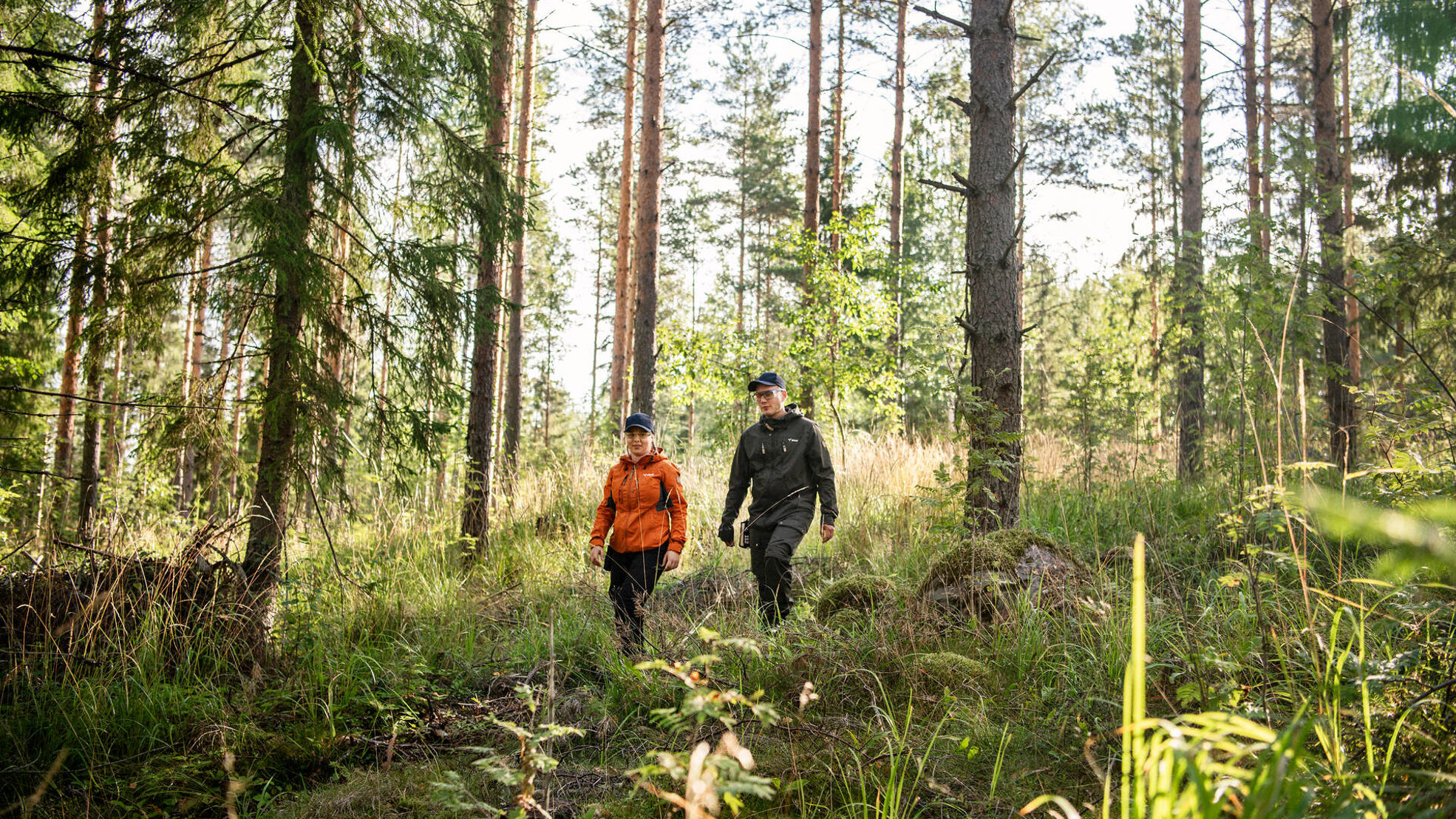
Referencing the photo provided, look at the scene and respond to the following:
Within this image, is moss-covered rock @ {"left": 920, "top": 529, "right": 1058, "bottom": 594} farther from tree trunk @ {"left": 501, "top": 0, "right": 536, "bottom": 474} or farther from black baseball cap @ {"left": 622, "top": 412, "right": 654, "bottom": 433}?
tree trunk @ {"left": 501, "top": 0, "right": 536, "bottom": 474}

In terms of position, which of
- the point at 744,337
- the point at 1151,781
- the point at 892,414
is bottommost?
the point at 1151,781

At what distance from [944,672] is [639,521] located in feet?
8.29

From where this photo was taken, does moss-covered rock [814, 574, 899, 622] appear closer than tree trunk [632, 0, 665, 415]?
Yes

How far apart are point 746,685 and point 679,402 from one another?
9.02 m

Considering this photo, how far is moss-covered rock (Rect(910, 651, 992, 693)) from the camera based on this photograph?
3.51 meters

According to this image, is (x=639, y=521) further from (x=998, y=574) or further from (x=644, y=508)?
(x=998, y=574)

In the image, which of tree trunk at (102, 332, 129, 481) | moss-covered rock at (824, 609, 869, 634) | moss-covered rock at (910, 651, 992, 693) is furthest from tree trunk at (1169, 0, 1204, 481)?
tree trunk at (102, 332, 129, 481)

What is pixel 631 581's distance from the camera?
5.38m

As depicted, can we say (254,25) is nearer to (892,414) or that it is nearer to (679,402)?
(679,402)

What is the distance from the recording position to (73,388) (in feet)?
37.0

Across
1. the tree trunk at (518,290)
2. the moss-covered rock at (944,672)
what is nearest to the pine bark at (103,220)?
the moss-covered rock at (944,672)

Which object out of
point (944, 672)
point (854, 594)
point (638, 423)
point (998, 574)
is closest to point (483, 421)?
point (638, 423)

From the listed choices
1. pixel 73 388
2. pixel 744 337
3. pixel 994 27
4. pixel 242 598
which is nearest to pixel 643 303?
pixel 744 337

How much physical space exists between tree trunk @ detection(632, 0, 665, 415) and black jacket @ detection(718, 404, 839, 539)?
18.0ft
